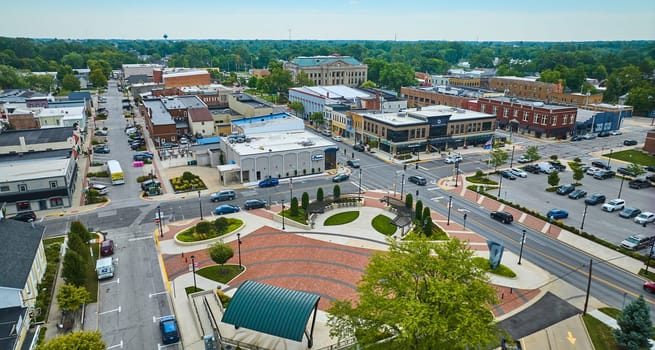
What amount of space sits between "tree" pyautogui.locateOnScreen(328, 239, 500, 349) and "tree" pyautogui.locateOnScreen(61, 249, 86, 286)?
2516cm

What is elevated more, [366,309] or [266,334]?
[366,309]

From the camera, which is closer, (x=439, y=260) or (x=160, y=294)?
(x=439, y=260)

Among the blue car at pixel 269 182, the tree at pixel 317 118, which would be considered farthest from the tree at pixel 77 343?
the tree at pixel 317 118

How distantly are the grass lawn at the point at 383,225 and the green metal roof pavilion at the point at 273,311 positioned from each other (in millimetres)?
22751

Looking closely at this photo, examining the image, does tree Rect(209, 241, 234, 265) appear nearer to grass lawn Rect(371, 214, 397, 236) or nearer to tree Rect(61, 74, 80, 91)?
grass lawn Rect(371, 214, 397, 236)

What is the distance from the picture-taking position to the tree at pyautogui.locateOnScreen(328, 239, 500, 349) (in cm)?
2492

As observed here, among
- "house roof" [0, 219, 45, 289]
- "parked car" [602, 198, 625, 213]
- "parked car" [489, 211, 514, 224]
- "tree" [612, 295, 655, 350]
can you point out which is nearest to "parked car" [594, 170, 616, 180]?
"parked car" [602, 198, 625, 213]

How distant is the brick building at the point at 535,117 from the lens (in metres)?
106

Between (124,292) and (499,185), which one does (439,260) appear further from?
(499,185)

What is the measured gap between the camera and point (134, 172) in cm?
7812

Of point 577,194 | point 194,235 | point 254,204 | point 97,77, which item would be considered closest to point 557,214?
point 577,194

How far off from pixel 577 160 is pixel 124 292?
8376 centimetres

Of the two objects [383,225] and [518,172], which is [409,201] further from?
[518,172]

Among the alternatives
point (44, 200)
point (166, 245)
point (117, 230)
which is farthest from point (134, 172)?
point (166, 245)
